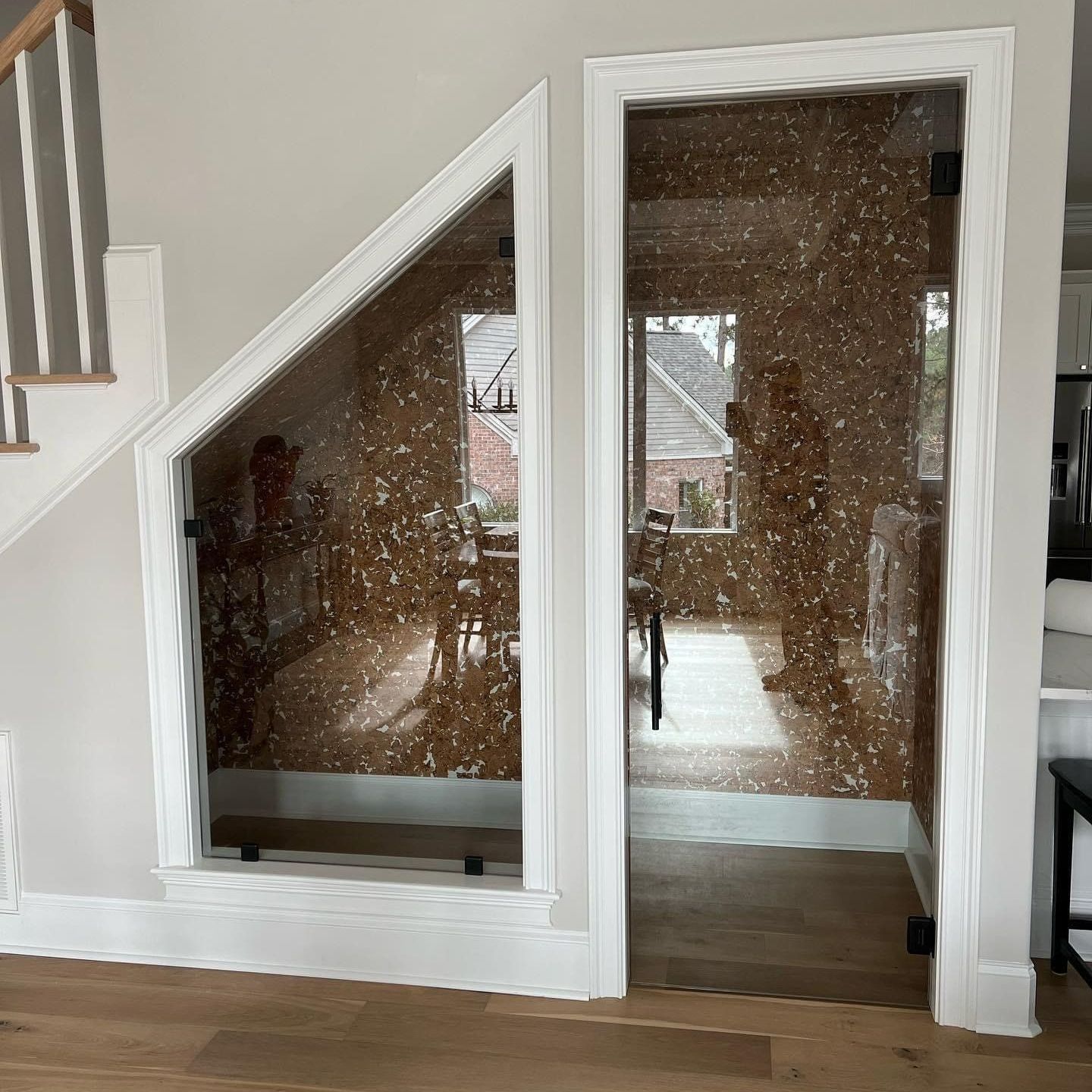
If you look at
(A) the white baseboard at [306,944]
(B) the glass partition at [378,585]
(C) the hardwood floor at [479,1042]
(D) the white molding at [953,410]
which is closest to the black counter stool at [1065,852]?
(C) the hardwood floor at [479,1042]

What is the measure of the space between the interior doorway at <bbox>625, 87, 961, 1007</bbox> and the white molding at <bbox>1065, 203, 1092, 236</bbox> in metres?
3.91

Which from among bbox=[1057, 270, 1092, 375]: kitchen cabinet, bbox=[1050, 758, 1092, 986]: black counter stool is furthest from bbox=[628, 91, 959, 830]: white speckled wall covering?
bbox=[1057, 270, 1092, 375]: kitchen cabinet

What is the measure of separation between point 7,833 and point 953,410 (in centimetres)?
271

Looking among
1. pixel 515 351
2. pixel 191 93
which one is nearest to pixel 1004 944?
pixel 515 351

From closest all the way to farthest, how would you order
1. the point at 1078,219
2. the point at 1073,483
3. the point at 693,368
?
the point at 693,368 → the point at 1073,483 → the point at 1078,219

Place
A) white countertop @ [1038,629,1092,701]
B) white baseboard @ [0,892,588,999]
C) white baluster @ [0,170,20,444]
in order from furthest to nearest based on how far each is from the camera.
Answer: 1. white baluster @ [0,170,20,444]
2. white baseboard @ [0,892,588,999]
3. white countertop @ [1038,629,1092,701]

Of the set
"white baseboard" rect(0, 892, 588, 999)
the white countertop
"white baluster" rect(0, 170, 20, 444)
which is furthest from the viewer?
"white baluster" rect(0, 170, 20, 444)

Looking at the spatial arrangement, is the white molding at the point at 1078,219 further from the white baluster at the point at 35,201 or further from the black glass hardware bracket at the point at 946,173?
the white baluster at the point at 35,201

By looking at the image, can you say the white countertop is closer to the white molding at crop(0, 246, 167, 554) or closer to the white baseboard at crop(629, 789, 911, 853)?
the white baseboard at crop(629, 789, 911, 853)

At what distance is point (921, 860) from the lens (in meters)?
2.42

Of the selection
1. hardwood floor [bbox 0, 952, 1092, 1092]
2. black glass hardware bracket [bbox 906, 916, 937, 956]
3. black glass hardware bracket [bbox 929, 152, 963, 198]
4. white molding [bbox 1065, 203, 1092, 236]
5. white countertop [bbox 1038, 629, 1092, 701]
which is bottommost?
hardwood floor [bbox 0, 952, 1092, 1092]

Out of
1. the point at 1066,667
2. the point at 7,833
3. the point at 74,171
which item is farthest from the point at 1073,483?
the point at 7,833

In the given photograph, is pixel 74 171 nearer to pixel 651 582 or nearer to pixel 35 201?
pixel 35 201

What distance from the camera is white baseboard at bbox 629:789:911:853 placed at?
250 centimetres
